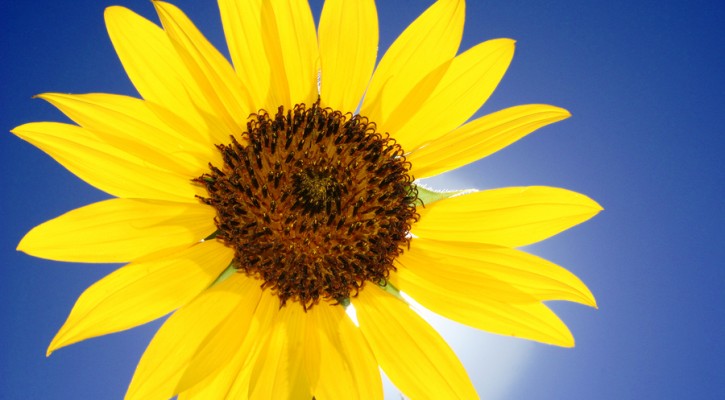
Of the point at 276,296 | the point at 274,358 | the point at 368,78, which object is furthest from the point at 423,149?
the point at 274,358

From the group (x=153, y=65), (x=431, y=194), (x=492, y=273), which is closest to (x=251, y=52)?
(x=153, y=65)

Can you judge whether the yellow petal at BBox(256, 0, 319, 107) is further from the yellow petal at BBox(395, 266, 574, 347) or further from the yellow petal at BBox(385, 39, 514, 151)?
the yellow petal at BBox(395, 266, 574, 347)

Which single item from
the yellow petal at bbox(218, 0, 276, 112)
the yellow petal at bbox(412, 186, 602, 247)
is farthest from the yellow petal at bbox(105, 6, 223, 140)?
the yellow petal at bbox(412, 186, 602, 247)

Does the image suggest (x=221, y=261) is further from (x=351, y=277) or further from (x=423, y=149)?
(x=423, y=149)

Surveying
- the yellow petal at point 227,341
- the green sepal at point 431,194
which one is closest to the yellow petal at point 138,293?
the yellow petal at point 227,341

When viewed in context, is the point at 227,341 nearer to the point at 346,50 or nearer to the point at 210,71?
the point at 210,71

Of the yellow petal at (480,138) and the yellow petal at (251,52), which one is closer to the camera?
the yellow petal at (251,52)

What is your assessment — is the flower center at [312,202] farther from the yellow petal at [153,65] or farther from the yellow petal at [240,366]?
the yellow petal at [153,65]
